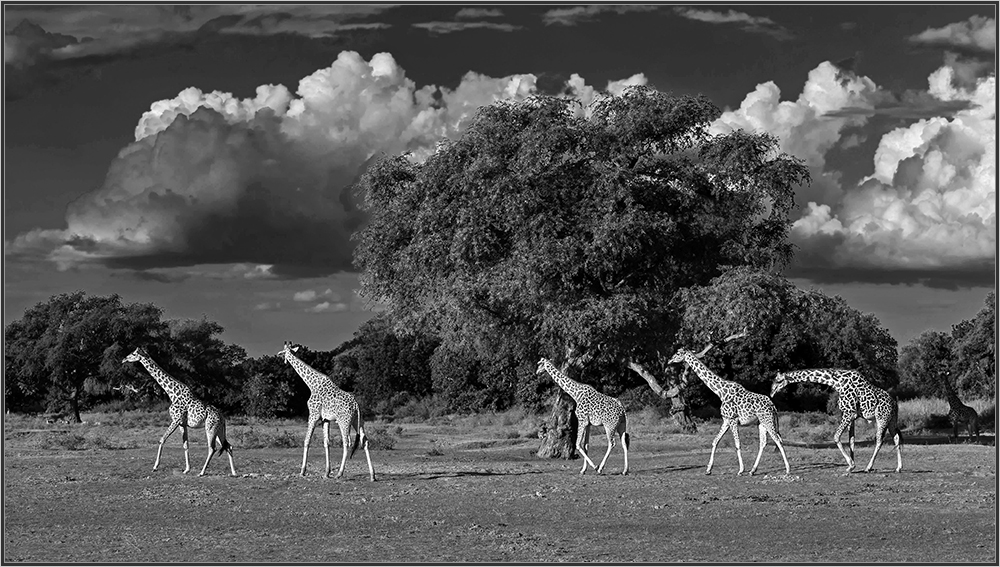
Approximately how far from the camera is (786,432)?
168 ft

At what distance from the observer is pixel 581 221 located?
105 ft

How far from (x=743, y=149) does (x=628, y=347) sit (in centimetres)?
603

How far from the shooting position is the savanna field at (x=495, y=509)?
17406 mm

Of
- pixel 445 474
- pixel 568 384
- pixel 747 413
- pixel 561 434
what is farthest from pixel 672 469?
pixel 561 434

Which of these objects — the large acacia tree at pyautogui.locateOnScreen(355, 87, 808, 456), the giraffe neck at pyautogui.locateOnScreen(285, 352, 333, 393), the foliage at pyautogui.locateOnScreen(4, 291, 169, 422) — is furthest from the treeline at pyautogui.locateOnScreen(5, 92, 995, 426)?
the foliage at pyautogui.locateOnScreen(4, 291, 169, 422)

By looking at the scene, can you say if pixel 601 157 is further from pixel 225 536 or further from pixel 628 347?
pixel 225 536

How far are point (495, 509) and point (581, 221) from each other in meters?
11.8

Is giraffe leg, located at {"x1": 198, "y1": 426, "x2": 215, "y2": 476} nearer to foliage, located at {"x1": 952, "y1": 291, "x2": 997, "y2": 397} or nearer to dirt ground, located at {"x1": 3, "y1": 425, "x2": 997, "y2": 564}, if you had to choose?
dirt ground, located at {"x1": 3, "y1": 425, "x2": 997, "y2": 564}

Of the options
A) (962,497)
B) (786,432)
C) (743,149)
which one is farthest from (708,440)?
(962,497)

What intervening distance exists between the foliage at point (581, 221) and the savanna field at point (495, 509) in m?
3.72

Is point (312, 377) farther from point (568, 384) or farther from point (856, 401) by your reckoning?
point (856, 401)

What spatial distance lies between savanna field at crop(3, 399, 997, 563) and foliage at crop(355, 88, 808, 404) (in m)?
3.72

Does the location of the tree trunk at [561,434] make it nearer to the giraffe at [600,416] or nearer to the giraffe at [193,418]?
the giraffe at [600,416]

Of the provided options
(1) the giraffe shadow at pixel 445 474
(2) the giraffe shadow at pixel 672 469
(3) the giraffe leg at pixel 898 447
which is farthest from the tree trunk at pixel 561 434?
(3) the giraffe leg at pixel 898 447
